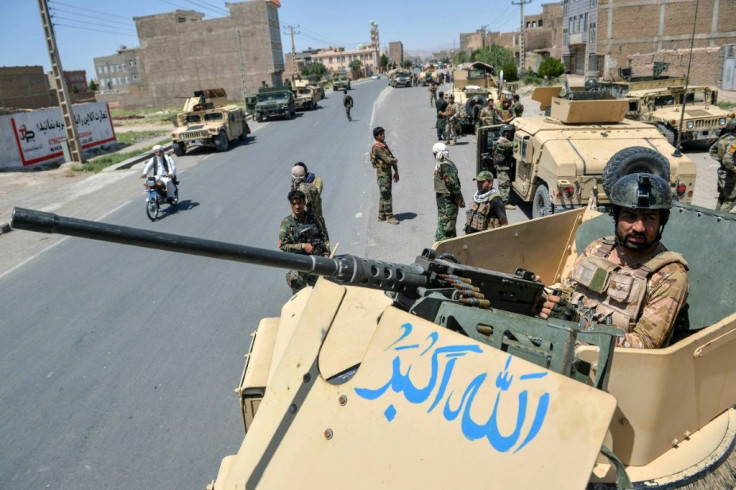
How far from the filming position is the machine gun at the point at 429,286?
2057 mm

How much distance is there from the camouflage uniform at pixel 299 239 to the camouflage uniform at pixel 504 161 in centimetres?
561

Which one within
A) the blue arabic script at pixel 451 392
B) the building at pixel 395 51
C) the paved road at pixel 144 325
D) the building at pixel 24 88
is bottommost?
the paved road at pixel 144 325

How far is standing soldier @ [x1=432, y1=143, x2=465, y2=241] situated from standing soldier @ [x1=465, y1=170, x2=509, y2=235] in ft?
2.61

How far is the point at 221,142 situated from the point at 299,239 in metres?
15.6

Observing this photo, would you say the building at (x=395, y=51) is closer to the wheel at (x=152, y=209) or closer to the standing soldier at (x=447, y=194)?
the wheel at (x=152, y=209)

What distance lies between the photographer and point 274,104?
28.9m

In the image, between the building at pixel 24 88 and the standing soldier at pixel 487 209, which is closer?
the standing soldier at pixel 487 209

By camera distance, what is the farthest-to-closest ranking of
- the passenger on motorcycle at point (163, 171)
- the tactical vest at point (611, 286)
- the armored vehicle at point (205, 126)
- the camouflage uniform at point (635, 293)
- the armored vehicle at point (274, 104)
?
the armored vehicle at point (274, 104), the armored vehicle at point (205, 126), the passenger on motorcycle at point (163, 171), the tactical vest at point (611, 286), the camouflage uniform at point (635, 293)

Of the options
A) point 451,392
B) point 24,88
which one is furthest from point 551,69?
point 451,392

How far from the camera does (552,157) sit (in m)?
8.23

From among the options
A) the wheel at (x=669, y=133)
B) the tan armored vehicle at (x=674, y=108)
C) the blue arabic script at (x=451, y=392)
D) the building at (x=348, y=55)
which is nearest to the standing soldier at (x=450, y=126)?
the tan armored vehicle at (x=674, y=108)

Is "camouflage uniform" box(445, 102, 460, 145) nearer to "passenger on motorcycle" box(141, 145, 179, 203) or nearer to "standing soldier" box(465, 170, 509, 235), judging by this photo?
"passenger on motorcycle" box(141, 145, 179, 203)

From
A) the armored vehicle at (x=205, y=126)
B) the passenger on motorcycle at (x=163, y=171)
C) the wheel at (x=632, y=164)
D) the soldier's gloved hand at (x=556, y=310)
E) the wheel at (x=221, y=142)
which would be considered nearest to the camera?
the soldier's gloved hand at (x=556, y=310)

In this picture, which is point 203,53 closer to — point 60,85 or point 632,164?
point 60,85
